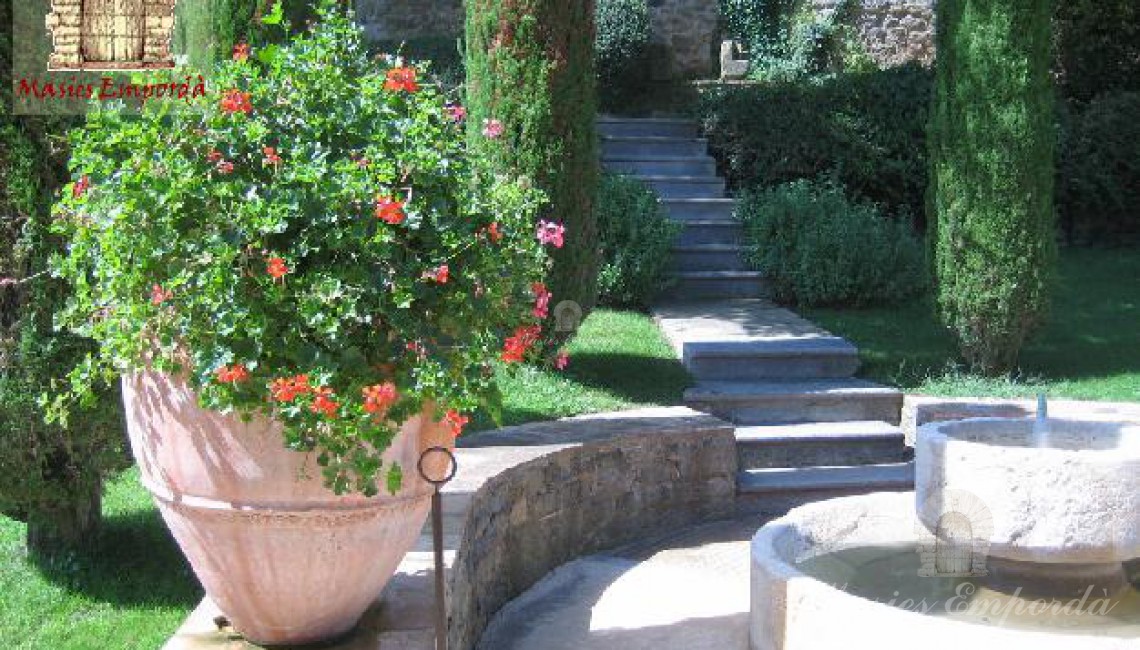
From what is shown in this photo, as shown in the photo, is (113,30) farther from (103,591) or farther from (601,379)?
(601,379)

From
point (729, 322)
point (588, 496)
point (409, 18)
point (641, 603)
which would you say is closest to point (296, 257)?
point (641, 603)

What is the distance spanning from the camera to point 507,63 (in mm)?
7488

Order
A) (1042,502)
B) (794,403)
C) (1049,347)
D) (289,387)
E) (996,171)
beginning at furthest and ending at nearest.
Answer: (1049,347), (996,171), (794,403), (1042,502), (289,387)

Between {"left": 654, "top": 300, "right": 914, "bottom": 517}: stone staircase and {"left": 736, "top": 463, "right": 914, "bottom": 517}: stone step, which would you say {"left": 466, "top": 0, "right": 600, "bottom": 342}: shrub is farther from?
{"left": 736, "top": 463, "right": 914, "bottom": 517}: stone step

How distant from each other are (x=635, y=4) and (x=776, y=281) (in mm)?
4749

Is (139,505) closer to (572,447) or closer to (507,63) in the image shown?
(572,447)

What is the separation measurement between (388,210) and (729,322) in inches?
239

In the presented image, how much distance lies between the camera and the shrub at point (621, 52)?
44.0ft

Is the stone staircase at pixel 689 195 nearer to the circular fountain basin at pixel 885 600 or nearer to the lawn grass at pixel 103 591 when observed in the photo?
the circular fountain basin at pixel 885 600

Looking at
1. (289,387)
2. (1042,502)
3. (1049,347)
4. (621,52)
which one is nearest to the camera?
(289,387)

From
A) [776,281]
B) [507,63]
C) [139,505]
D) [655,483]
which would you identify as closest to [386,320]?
[139,505]

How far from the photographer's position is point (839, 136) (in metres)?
11.6

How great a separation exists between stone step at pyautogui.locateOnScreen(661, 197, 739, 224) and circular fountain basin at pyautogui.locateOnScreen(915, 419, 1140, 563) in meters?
6.97

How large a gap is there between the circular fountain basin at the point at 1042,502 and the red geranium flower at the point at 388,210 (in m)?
1.97
